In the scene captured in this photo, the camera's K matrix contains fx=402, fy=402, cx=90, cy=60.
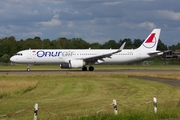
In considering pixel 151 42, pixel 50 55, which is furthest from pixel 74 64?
pixel 151 42

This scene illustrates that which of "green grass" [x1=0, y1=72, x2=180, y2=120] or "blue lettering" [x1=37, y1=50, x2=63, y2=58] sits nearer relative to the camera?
"green grass" [x1=0, y1=72, x2=180, y2=120]

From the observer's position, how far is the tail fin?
62938mm

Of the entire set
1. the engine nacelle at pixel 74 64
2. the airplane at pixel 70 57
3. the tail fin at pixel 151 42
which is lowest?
the engine nacelle at pixel 74 64

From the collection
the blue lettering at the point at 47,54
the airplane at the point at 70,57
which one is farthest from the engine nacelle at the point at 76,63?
the blue lettering at the point at 47,54

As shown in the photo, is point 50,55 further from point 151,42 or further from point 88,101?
point 88,101

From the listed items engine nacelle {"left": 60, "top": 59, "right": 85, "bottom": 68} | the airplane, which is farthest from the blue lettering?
engine nacelle {"left": 60, "top": 59, "right": 85, "bottom": 68}

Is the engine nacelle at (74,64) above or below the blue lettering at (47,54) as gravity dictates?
below

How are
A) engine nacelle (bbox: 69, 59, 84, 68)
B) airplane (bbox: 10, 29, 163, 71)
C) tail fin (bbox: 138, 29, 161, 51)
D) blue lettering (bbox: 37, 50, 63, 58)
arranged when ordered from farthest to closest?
tail fin (bbox: 138, 29, 161, 51) → blue lettering (bbox: 37, 50, 63, 58) → airplane (bbox: 10, 29, 163, 71) → engine nacelle (bbox: 69, 59, 84, 68)

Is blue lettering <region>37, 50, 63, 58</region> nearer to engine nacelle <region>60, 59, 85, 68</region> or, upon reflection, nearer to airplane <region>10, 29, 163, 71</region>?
airplane <region>10, 29, 163, 71</region>

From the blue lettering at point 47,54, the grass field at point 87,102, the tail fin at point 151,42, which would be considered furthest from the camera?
the tail fin at point 151,42

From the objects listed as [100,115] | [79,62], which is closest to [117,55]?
[79,62]

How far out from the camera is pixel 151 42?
208 feet

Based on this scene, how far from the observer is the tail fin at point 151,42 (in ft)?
206

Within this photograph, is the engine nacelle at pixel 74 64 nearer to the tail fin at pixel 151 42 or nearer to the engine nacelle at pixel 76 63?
the engine nacelle at pixel 76 63
